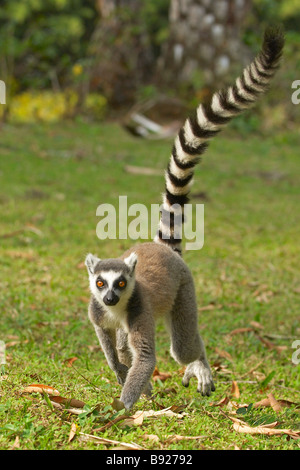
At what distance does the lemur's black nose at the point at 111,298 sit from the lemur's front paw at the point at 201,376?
980 millimetres

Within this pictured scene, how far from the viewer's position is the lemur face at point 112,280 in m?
3.46

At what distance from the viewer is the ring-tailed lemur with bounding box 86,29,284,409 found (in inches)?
138

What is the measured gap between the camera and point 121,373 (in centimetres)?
377

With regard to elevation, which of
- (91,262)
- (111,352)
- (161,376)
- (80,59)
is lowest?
(161,376)

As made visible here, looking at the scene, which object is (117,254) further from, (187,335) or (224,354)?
(187,335)

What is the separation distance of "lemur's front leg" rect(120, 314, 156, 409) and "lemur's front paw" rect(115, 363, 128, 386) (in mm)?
208

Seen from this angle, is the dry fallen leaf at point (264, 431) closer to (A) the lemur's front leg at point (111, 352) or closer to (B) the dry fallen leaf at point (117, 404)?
(B) the dry fallen leaf at point (117, 404)

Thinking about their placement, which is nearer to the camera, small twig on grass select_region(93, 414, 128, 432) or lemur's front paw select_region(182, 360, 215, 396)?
small twig on grass select_region(93, 414, 128, 432)

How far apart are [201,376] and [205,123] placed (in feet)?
5.36

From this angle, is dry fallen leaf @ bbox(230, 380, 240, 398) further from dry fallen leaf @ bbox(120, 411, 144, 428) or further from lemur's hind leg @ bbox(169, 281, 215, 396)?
dry fallen leaf @ bbox(120, 411, 144, 428)

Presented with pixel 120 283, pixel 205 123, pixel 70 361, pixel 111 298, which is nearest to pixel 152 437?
pixel 111 298

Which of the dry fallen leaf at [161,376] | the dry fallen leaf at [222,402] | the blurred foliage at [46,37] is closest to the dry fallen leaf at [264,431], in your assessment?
the dry fallen leaf at [222,402]

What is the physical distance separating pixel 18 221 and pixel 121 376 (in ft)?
14.0

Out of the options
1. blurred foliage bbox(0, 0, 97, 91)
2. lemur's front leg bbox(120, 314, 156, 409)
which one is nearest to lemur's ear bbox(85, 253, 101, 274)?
lemur's front leg bbox(120, 314, 156, 409)
